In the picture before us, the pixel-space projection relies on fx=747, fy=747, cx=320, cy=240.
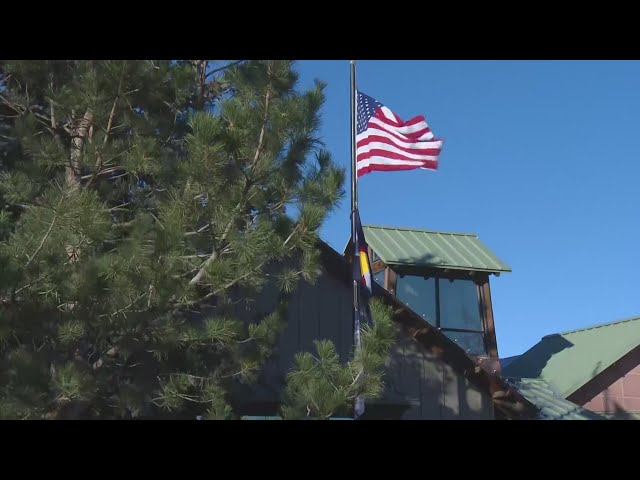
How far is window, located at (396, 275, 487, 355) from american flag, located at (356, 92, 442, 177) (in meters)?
3.57

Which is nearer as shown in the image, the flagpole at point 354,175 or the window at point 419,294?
the flagpole at point 354,175

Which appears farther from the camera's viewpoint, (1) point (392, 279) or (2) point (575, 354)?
Answer: (2) point (575, 354)

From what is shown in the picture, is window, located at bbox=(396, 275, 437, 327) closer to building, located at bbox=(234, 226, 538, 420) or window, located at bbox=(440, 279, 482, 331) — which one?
building, located at bbox=(234, 226, 538, 420)

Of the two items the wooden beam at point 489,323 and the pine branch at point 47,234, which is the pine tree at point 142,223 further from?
the wooden beam at point 489,323

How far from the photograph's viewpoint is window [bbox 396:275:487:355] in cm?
1364

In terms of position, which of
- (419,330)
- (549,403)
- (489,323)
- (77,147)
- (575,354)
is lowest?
(549,403)

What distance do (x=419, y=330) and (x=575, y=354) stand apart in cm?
745

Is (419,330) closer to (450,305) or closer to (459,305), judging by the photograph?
(450,305)

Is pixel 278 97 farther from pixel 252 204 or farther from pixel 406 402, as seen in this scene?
pixel 406 402

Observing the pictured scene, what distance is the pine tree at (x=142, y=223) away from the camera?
19.2 ft

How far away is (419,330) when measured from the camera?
11.5 m

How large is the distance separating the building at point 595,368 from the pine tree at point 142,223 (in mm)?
9901

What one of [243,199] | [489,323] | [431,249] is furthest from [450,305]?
[243,199]

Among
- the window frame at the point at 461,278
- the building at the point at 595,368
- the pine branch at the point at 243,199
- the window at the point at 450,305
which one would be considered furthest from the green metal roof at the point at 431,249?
the pine branch at the point at 243,199
